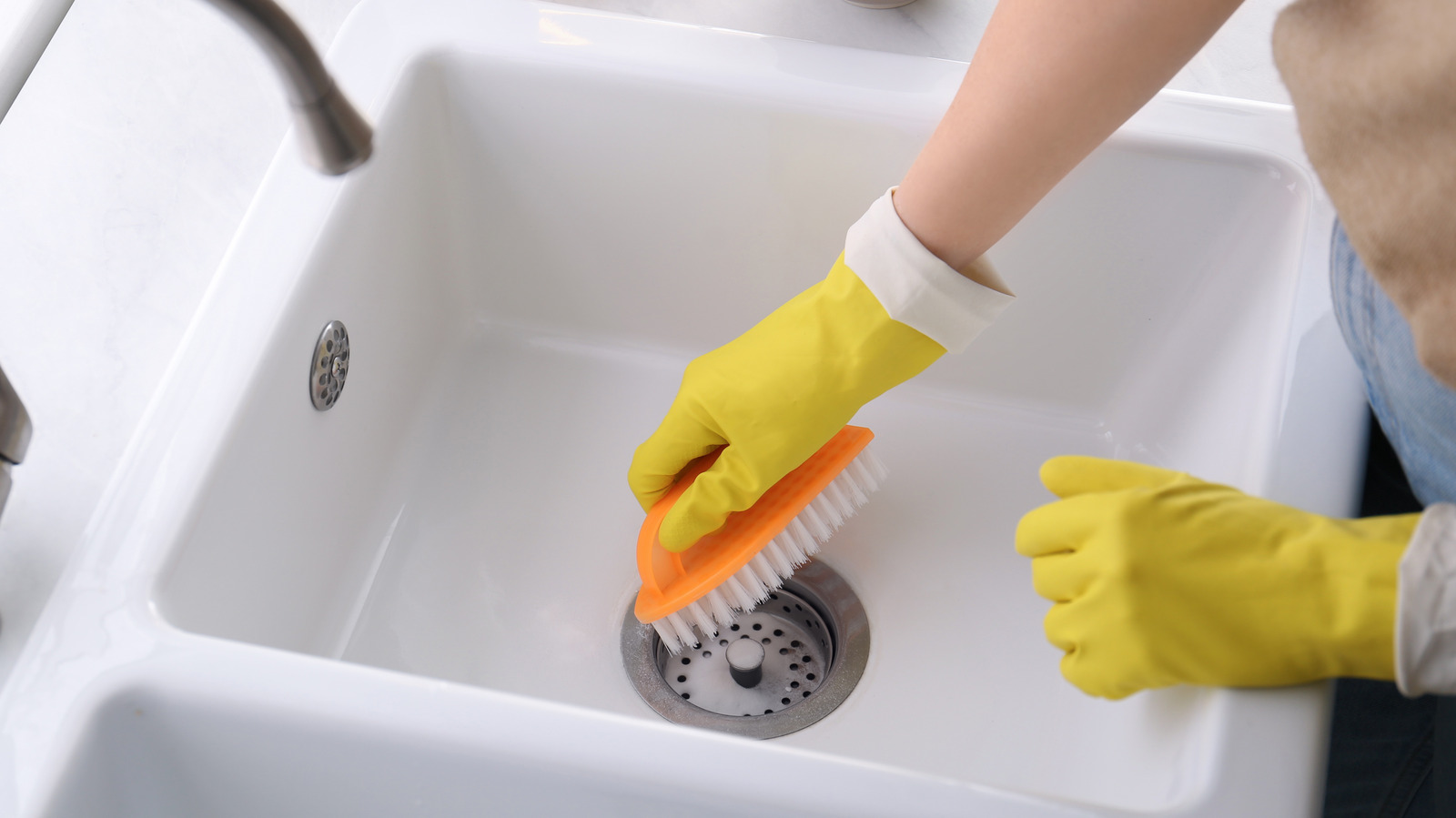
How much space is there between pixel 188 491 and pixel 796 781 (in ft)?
1.06

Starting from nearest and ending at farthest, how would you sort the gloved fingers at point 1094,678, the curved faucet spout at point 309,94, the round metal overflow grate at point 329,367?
1. the curved faucet spout at point 309,94
2. the gloved fingers at point 1094,678
3. the round metal overflow grate at point 329,367

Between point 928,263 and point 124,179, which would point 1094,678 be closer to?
point 928,263

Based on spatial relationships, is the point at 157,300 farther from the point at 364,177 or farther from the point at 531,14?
the point at 531,14

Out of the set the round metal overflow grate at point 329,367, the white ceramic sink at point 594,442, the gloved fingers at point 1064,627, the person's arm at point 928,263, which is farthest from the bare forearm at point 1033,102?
the round metal overflow grate at point 329,367

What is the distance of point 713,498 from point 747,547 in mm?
43

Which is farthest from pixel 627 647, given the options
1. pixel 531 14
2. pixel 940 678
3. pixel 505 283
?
pixel 531 14

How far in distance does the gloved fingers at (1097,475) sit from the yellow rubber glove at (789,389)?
15 centimetres

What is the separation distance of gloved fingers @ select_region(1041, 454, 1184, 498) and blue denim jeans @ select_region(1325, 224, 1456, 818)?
0.36 feet

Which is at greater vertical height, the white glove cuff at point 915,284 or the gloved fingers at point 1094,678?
the white glove cuff at point 915,284

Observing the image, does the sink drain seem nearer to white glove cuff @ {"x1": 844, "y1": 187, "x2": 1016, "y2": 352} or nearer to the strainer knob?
the strainer knob

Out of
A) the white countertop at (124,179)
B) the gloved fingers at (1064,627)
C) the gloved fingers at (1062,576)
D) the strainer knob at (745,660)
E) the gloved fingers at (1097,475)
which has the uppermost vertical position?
the white countertop at (124,179)

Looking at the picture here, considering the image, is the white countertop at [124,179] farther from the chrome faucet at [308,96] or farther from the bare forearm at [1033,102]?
the bare forearm at [1033,102]

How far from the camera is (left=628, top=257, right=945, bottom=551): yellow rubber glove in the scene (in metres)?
0.66

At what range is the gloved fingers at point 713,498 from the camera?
0.67 meters
